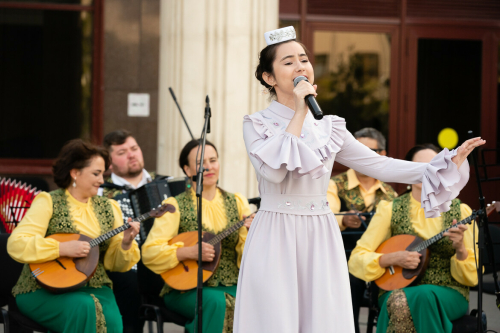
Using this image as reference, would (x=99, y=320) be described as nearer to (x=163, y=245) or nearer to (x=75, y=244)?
(x=75, y=244)

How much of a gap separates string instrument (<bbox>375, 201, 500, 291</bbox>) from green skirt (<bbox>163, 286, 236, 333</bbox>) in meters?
1.00

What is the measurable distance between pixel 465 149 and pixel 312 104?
65cm

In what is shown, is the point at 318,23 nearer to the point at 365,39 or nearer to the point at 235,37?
the point at 365,39

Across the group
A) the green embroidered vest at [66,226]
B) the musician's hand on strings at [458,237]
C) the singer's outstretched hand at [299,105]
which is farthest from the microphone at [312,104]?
the green embroidered vest at [66,226]

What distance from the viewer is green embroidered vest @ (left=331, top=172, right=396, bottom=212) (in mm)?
5289

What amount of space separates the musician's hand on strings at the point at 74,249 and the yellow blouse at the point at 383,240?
1717 millimetres

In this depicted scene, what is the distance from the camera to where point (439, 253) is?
14.2 ft

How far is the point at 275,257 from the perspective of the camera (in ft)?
8.40

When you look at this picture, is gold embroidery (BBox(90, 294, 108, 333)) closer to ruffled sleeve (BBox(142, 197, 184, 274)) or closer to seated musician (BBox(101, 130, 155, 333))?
ruffled sleeve (BBox(142, 197, 184, 274))

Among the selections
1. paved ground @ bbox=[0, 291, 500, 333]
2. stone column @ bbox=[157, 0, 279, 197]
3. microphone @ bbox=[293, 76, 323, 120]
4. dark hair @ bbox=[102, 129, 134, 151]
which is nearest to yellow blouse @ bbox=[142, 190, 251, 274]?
dark hair @ bbox=[102, 129, 134, 151]

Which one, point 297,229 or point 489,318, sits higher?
point 297,229

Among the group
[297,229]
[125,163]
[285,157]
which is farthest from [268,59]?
[125,163]

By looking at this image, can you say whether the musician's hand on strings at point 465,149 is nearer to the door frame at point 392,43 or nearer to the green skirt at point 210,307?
the green skirt at point 210,307

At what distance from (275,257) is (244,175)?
4.18 meters
